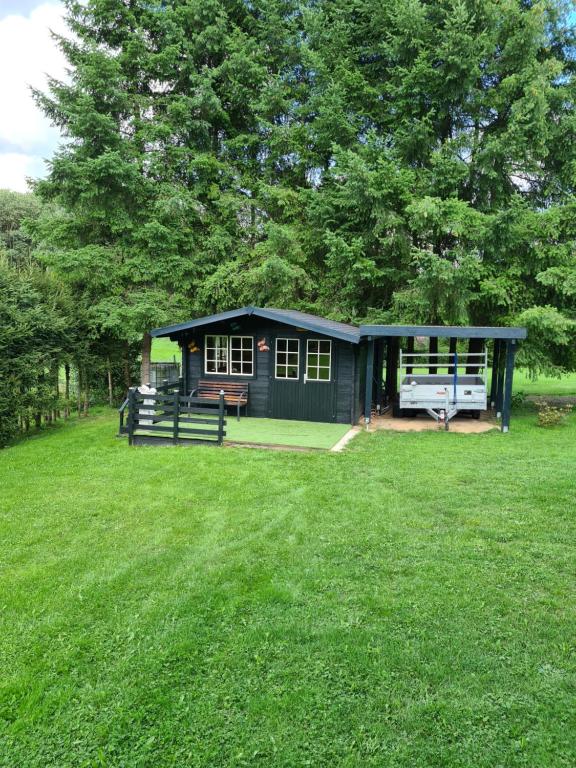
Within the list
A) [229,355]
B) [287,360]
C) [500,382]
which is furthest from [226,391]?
[500,382]

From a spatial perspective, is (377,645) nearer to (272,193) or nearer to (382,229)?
(382,229)

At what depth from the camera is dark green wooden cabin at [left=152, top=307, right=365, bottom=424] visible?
37.5ft

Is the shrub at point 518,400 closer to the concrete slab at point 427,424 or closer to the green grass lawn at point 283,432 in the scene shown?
the concrete slab at point 427,424

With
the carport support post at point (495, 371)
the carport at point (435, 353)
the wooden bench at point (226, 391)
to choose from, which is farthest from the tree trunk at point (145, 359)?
the carport support post at point (495, 371)

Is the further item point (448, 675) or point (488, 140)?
point (488, 140)

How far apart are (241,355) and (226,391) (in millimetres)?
940

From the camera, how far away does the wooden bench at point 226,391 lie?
11.8 metres

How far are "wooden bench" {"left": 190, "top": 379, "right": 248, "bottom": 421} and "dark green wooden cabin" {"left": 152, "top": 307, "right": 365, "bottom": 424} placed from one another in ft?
0.42

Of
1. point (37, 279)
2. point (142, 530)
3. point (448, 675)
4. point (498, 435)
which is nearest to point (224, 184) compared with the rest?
point (37, 279)

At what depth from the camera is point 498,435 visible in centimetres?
1043

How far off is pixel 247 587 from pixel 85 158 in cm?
1451

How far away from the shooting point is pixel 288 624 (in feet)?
11.8

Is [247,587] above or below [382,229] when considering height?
below

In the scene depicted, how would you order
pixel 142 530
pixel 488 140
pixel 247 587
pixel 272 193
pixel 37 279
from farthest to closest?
1. pixel 272 193
2. pixel 488 140
3. pixel 37 279
4. pixel 142 530
5. pixel 247 587
